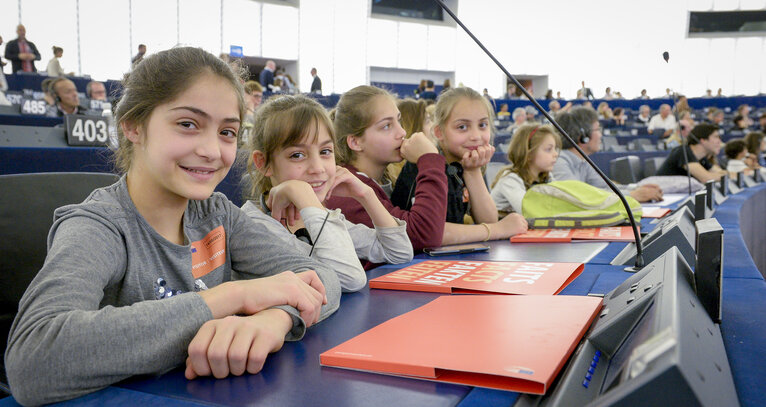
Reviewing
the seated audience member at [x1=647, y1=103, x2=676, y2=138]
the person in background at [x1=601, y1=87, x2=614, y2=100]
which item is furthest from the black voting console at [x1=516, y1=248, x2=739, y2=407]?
the person in background at [x1=601, y1=87, x2=614, y2=100]

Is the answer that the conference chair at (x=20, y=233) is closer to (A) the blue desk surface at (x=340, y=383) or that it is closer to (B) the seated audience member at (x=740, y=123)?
(A) the blue desk surface at (x=340, y=383)

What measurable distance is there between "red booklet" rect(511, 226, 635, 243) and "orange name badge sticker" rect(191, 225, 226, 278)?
89cm

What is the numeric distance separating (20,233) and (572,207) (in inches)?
62.4

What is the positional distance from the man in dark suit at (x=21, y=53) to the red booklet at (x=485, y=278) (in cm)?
1019

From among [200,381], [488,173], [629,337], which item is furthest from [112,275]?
[488,173]

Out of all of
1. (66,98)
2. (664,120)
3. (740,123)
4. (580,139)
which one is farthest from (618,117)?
(66,98)

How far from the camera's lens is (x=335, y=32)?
14125 mm

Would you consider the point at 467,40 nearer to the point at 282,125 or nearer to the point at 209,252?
the point at 282,125

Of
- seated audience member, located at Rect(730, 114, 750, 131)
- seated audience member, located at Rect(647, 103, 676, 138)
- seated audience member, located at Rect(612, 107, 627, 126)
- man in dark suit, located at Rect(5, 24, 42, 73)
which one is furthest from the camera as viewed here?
seated audience member, located at Rect(612, 107, 627, 126)

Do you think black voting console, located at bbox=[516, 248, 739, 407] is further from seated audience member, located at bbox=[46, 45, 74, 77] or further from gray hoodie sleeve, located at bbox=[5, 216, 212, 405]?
seated audience member, located at bbox=[46, 45, 74, 77]

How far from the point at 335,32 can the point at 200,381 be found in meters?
14.5

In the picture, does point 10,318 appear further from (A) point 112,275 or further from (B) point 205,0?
(B) point 205,0

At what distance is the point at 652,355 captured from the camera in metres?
0.31

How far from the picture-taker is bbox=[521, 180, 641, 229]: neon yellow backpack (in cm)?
167
